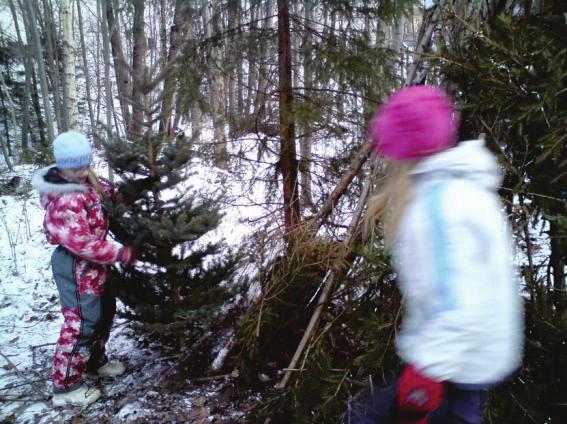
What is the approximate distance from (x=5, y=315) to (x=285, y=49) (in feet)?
15.7

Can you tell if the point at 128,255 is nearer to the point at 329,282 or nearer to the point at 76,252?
the point at 76,252

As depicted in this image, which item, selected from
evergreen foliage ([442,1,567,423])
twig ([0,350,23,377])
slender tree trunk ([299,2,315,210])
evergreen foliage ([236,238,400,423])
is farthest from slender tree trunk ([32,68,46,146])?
evergreen foliage ([442,1,567,423])

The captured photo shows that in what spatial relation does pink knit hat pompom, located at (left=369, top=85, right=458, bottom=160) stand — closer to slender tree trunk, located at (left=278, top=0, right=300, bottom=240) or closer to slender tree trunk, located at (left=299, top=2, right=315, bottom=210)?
slender tree trunk, located at (left=278, top=0, right=300, bottom=240)

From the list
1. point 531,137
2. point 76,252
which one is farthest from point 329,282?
point 76,252

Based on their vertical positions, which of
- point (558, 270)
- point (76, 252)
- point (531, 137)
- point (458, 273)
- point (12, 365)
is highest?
point (531, 137)

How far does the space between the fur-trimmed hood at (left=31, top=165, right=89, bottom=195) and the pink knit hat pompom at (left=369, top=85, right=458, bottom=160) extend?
2555 millimetres

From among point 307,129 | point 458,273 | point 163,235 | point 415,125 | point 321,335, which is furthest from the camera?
point 307,129

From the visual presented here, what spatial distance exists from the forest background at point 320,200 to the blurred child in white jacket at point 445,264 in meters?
1.09

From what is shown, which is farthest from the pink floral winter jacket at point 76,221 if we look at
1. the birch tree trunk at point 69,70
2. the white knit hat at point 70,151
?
the birch tree trunk at point 69,70

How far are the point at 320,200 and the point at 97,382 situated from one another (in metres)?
3.02

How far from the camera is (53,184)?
324cm

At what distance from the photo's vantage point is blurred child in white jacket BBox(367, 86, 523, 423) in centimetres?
148

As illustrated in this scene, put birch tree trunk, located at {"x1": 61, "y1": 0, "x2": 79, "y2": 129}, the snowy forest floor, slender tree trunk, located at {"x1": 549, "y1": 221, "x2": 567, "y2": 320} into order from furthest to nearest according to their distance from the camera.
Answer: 1. birch tree trunk, located at {"x1": 61, "y1": 0, "x2": 79, "y2": 129}
2. the snowy forest floor
3. slender tree trunk, located at {"x1": 549, "y1": 221, "x2": 567, "y2": 320}

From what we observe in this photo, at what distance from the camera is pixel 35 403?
356 centimetres
